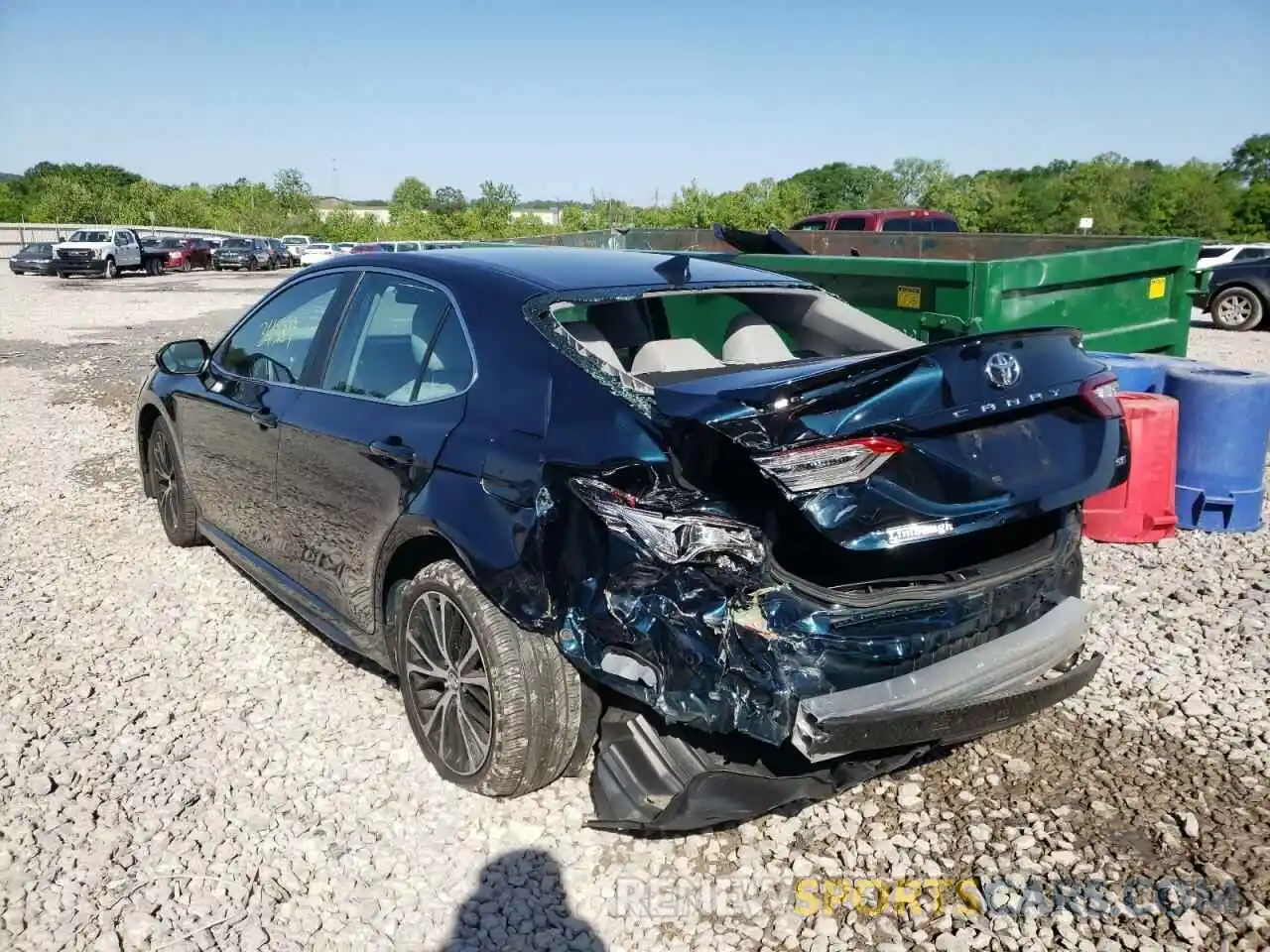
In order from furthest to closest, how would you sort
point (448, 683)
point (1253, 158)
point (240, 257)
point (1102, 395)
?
point (1253, 158) < point (240, 257) < point (448, 683) < point (1102, 395)

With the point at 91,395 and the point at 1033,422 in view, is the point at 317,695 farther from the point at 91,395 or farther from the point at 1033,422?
the point at 91,395

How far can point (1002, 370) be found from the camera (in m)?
2.72

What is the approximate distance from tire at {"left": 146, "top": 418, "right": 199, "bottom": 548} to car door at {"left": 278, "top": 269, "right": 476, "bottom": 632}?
1.62m

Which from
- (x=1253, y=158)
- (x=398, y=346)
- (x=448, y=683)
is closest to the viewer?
(x=448, y=683)

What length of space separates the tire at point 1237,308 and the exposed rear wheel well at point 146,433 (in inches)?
621

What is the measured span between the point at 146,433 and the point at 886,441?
488cm

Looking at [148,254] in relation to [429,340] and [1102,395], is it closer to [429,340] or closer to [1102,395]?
[429,340]

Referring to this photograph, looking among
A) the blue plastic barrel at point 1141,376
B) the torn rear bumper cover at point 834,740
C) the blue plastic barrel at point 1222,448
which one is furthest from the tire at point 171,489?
the blue plastic barrel at point 1222,448

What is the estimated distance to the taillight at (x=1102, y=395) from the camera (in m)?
2.95

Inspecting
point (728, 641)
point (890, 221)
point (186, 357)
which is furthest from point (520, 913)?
point (890, 221)

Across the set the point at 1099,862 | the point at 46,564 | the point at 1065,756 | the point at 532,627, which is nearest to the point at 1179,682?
the point at 1065,756

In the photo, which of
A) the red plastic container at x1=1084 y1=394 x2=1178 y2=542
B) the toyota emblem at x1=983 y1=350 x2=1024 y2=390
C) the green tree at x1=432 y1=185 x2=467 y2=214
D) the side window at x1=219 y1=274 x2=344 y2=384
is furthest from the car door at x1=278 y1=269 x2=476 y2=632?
the green tree at x1=432 y1=185 x2=467 y2=214

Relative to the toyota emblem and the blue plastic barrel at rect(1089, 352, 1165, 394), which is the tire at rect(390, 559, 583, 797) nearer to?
the toyota emblem

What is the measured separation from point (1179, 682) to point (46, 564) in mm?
5582
